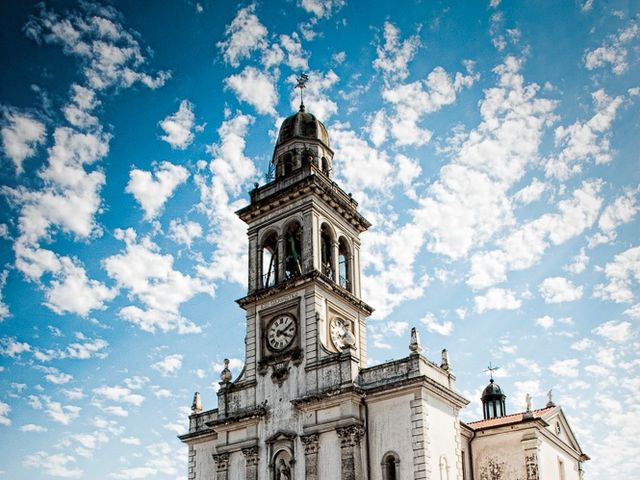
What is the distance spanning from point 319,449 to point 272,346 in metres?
5.97

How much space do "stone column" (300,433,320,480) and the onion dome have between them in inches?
834

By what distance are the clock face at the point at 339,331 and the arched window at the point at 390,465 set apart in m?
5.85

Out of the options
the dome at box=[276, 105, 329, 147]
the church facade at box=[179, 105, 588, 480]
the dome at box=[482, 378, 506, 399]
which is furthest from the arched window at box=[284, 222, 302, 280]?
the dome at box=[482, 378, 506, 399]

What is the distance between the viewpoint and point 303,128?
138 ft

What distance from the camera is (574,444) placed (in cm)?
4588

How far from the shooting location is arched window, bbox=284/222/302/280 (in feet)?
127

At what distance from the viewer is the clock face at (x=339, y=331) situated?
36.3 metres

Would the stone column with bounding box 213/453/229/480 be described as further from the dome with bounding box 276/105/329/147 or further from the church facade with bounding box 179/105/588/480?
the dome with bounding box 276/105/329/147

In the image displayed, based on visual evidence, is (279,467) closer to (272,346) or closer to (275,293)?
(272,346)

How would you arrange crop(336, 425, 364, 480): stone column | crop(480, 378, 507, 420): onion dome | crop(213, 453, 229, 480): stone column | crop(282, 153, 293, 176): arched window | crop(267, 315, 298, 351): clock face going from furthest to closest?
crop(480, 378, 507, 420): onion dome, crop(282, 153, 293, 176): arched window, crop(267, 315, 298, 351): clock face, crop(213, 453, 229, 480): stone column, crop(336, 425, 364, 480): stone column

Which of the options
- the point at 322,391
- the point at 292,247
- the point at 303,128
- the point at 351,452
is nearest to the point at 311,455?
the point at 351,452

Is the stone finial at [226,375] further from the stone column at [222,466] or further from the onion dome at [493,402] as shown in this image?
the onion dome at [493,402]

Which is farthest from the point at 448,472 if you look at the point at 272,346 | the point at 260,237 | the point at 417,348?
the point at 260,237

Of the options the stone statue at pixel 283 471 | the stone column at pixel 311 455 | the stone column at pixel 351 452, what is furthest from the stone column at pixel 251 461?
the stone column at pixel 351 452
